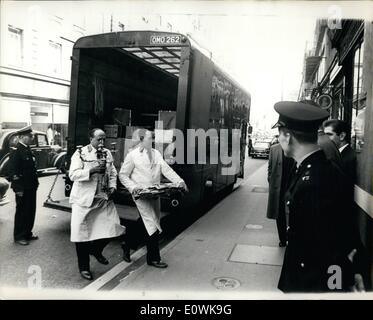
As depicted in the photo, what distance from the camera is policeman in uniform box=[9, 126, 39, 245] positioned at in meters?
6.34

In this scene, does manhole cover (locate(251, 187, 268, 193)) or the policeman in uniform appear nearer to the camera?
the policeman in uniform

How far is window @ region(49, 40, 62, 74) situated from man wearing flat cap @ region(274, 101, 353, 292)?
57.2ft

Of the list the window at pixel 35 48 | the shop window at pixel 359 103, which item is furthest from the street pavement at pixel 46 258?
the window at pixel 35 48

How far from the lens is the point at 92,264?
5.62 metres

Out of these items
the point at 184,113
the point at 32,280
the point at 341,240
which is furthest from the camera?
the point at 184,113

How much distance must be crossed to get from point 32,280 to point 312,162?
12.5 feet

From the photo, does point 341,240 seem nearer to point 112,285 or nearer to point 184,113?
point 112,285

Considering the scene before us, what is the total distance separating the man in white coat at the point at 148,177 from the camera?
5266 mm

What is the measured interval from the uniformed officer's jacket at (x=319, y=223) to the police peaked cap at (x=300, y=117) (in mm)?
203

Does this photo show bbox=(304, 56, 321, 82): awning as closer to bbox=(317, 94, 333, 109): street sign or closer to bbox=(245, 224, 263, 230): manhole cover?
bbox=(317, 94, 333, 109): street sign

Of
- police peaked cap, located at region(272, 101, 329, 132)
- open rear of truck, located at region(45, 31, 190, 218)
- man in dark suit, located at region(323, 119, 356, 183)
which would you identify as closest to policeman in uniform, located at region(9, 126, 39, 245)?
open rear of truck, located at region(45, 31, 190, 218)
